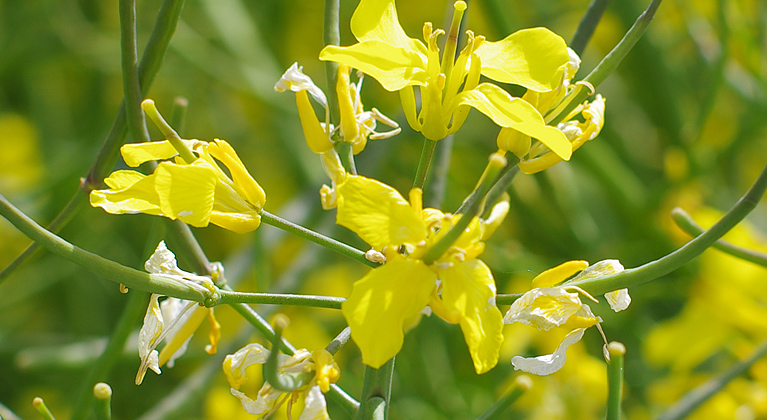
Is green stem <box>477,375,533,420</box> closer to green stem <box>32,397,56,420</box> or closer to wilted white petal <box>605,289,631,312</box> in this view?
wilted white petal <box>605,289,631,312</box>

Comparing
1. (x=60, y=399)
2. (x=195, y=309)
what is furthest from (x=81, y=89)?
(x=195, y=309)

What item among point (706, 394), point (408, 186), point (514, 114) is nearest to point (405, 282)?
point (514, 114)

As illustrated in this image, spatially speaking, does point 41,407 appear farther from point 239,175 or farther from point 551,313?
point 551,313

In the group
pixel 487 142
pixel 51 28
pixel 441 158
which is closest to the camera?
pixel 441 158

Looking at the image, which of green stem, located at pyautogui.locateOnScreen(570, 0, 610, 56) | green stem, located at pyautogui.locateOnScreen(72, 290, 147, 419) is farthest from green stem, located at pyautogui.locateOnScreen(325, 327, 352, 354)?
green stem, located at pyautogui.locateOnScreen(570, 0, 610, 56)

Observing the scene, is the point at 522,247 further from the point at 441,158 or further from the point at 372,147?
the point at 441,158

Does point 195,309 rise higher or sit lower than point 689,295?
higher

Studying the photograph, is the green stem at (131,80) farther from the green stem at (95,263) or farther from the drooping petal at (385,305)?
the drooping petal at (385,305)
